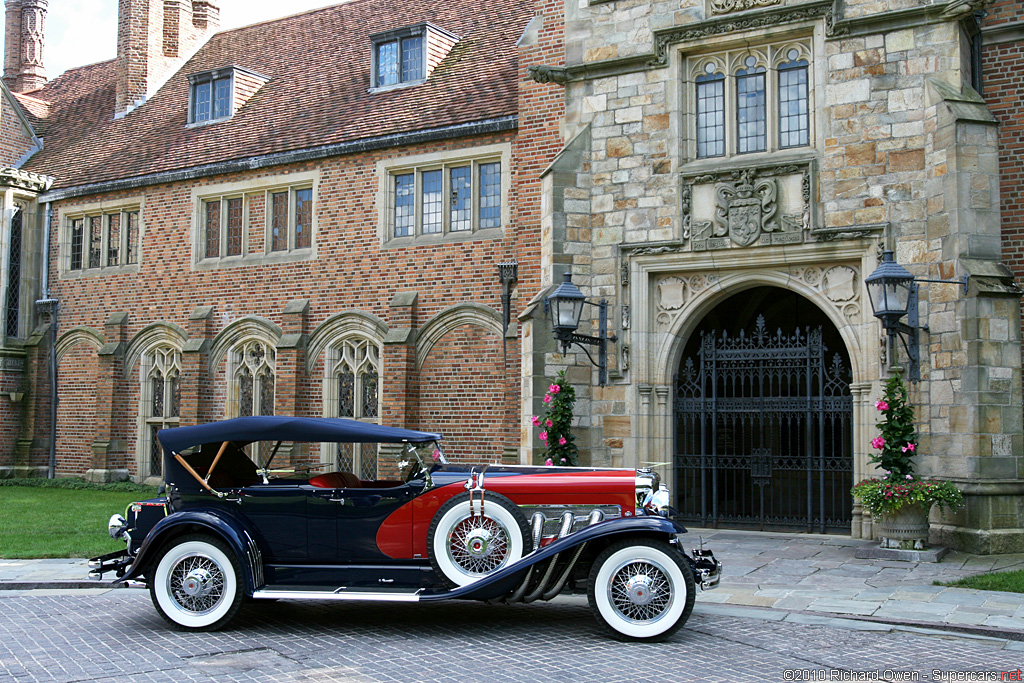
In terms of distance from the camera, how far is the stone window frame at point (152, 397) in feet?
65.1

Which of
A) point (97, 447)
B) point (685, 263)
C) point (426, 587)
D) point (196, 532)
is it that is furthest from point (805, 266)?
point (97, 447)

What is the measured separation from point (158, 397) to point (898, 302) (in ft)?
49.2

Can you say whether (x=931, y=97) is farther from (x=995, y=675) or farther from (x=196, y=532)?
(x=196, y=532)

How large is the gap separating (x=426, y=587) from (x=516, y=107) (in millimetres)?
10613

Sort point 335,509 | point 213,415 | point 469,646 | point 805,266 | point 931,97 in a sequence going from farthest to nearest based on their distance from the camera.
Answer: point 213,415
point 805,266
point 931,97
point 335,509
point 469,646

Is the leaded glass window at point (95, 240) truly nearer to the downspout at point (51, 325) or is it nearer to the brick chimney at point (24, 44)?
the downspout at point (51, 325)

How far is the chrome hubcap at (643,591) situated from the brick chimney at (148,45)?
1954 centimetres

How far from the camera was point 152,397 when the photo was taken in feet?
66.2

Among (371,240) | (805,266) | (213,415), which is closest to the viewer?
(805,266)

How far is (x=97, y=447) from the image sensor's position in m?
20.1

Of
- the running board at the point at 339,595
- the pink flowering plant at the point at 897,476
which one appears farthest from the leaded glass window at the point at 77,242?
the pink flowering plant at the point at 897,476

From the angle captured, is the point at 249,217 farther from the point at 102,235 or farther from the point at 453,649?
the point at 453,649

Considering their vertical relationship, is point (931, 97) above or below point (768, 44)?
below

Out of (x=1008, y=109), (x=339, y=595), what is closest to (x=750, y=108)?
(x=1008, y=109)
